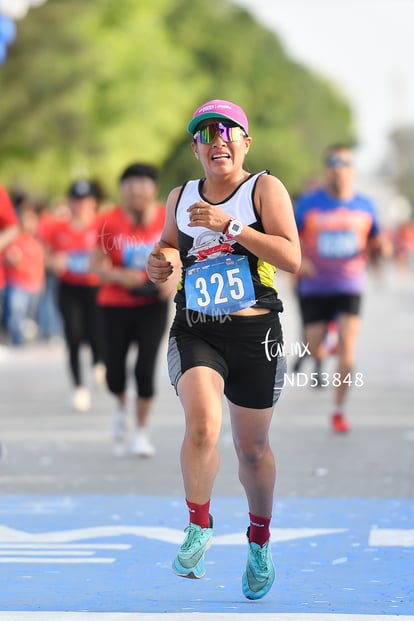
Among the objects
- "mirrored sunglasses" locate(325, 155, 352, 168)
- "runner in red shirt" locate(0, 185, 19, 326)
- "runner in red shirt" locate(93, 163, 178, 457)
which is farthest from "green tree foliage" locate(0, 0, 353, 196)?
"runner in red shirt" locate(0, 185, 19, 326)

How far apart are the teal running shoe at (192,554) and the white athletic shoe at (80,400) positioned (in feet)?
23.9

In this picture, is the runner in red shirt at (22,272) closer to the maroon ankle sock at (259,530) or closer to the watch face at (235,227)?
the maroon ankle sock at (259,530)

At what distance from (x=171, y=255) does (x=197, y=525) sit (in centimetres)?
108

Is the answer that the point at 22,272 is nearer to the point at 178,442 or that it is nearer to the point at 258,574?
the point at 178,442

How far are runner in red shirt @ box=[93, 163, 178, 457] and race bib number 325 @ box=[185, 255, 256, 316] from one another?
391cm

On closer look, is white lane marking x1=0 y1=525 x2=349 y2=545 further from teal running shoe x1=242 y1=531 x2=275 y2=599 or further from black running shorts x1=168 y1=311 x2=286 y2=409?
black running shorts x1=168 y1=311 x2=286 y2=409

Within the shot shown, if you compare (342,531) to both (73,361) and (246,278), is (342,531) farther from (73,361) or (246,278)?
(73,361)

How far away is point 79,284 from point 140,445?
11.2 feet

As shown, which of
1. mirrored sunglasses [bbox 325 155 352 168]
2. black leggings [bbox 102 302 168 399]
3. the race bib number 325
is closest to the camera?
the race bib number 325

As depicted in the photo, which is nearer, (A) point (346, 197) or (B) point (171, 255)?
(B) point (171, 255)

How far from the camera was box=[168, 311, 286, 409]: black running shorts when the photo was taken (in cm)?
565

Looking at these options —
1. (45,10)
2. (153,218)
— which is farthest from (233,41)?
(153,218)

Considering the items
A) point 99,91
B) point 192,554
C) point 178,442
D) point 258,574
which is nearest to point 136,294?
point 178,442

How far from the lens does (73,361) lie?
499 inches
